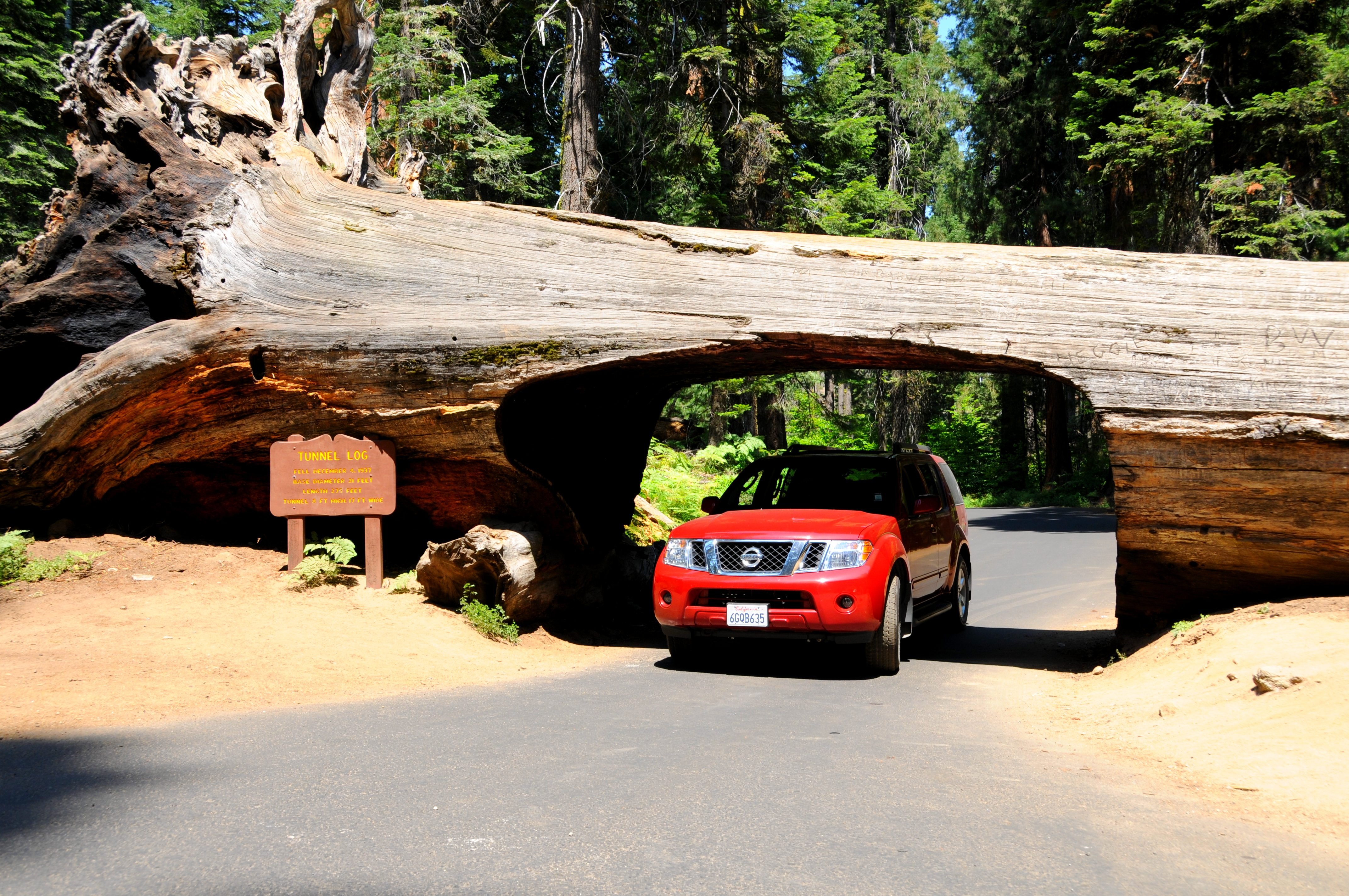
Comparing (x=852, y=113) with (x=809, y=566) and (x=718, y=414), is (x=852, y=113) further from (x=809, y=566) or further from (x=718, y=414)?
(x=809, y=566)

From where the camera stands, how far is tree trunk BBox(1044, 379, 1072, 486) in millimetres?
32375

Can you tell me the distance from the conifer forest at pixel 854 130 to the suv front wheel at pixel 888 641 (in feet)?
27.7

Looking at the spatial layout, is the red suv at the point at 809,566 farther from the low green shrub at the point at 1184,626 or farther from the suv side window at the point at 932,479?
the low green shrub at the point at 1184,626

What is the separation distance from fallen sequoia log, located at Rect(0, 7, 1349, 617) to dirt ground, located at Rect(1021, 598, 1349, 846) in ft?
2.63

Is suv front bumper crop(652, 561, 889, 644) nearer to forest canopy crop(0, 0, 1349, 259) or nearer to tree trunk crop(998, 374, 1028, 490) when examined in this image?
forest canopy crop(0, 0, 1349, 259)

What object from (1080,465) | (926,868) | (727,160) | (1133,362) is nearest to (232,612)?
(926,868)

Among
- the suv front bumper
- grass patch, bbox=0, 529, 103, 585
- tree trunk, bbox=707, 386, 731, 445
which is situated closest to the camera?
the suv front bumper

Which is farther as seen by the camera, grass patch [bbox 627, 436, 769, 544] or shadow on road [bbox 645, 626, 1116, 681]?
grass patch [bbox 627, 436, 769, 544]

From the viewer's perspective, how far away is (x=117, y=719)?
18.3ft

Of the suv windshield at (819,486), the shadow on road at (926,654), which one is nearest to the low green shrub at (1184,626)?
the shadow on road at (926,654)

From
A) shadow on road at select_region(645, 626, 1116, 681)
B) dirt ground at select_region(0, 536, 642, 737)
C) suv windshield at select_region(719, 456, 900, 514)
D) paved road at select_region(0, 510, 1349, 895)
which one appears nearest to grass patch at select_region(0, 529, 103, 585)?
dirt ground at select_region(0, 536, 642, 737)

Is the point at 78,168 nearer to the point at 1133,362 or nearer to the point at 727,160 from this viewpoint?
the point at 1133,362

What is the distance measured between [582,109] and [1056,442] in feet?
70.9

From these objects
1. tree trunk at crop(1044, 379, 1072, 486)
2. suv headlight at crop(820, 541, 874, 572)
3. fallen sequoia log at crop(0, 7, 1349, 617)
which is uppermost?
fallen sequoia log at crop(0, 7, 1349, 617)
